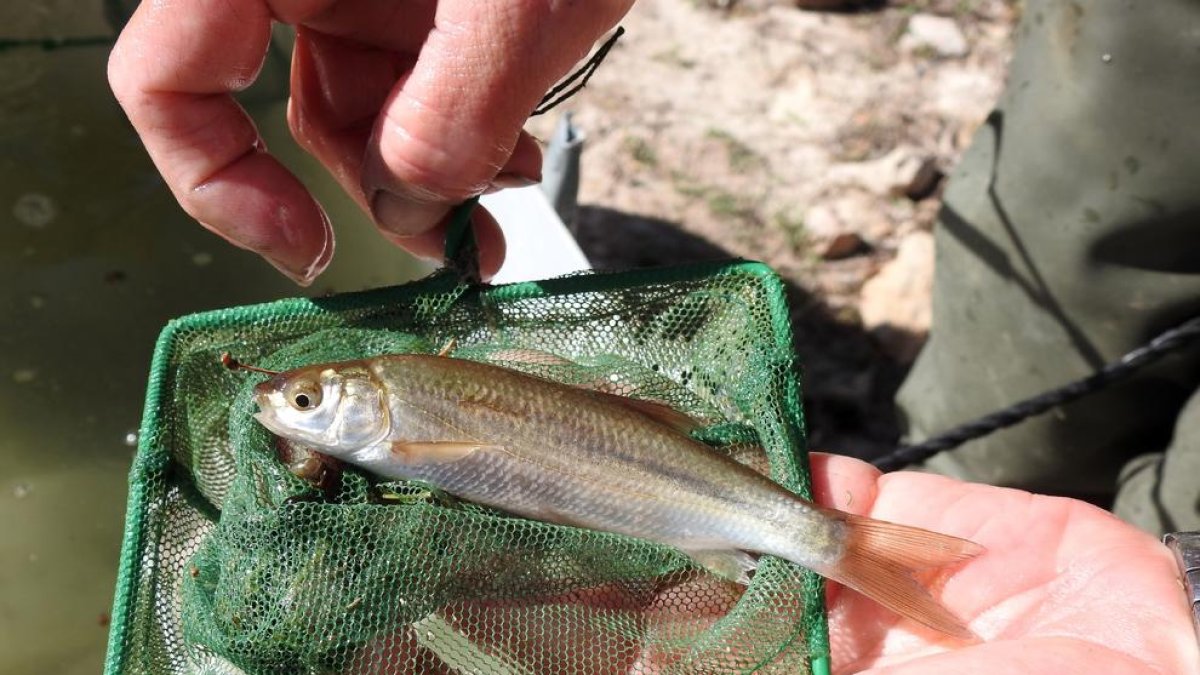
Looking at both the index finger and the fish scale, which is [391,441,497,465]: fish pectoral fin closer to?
the fish scale

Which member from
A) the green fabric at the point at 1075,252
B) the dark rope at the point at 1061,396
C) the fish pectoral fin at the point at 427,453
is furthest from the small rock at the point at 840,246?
the fish pectoral fin at the point at 427,453

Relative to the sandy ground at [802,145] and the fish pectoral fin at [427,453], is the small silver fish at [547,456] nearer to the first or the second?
the fish pectoral fin at [427,453]

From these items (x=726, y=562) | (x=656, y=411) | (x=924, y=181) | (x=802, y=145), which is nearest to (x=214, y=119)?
(x=656, y=411)

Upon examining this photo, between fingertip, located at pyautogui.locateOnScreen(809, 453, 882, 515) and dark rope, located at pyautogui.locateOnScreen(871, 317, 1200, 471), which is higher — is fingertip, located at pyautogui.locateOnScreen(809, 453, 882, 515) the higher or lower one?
the higher one

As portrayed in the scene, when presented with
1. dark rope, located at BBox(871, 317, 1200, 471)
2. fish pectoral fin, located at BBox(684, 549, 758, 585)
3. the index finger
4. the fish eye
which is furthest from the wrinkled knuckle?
dark rope, located at BBox(871, 317, 1200, 471)

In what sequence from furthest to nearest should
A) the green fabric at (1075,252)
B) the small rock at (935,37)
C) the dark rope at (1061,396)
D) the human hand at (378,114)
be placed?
the small rock at (935,37) → the dark rope at (1061,396) → the green fabric at (1075,252) → the human hand at (378,114)

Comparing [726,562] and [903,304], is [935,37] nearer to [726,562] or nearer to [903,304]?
[903,304]
